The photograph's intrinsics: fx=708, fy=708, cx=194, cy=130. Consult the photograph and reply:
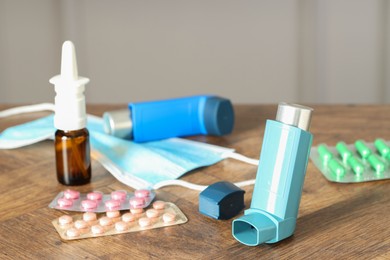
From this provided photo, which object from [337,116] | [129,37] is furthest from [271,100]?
[337,116]

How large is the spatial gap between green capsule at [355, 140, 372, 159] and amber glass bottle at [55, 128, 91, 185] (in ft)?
1.03

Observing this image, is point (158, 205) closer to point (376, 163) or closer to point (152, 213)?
point (152, 213)

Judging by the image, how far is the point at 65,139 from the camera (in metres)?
0.75

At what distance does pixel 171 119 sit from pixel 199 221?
0.30 metres

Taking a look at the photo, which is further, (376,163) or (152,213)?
(376,163)

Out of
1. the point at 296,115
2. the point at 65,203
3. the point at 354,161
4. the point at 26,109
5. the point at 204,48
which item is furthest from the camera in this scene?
the point at 204,48

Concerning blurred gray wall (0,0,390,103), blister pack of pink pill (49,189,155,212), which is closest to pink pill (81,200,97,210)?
blister pack of pink pill (49,189,155,212)

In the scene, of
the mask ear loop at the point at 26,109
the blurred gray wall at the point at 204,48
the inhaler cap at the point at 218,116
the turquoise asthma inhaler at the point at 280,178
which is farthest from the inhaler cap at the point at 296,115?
the blurred gray wall at the point at 204,48

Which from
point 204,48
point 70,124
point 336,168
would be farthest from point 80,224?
point 204,48

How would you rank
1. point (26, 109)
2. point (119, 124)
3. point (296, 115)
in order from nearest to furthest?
point (296, 115) → point (119, 124) → point (26, 109)

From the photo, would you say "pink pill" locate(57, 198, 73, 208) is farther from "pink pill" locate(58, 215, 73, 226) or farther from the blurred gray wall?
the blurred gray wall

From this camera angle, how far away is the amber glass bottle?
0.75 meters

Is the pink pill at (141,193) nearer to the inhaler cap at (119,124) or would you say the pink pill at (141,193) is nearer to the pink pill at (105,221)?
the pink pill at (105,221)

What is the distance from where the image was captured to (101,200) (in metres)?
0.70
